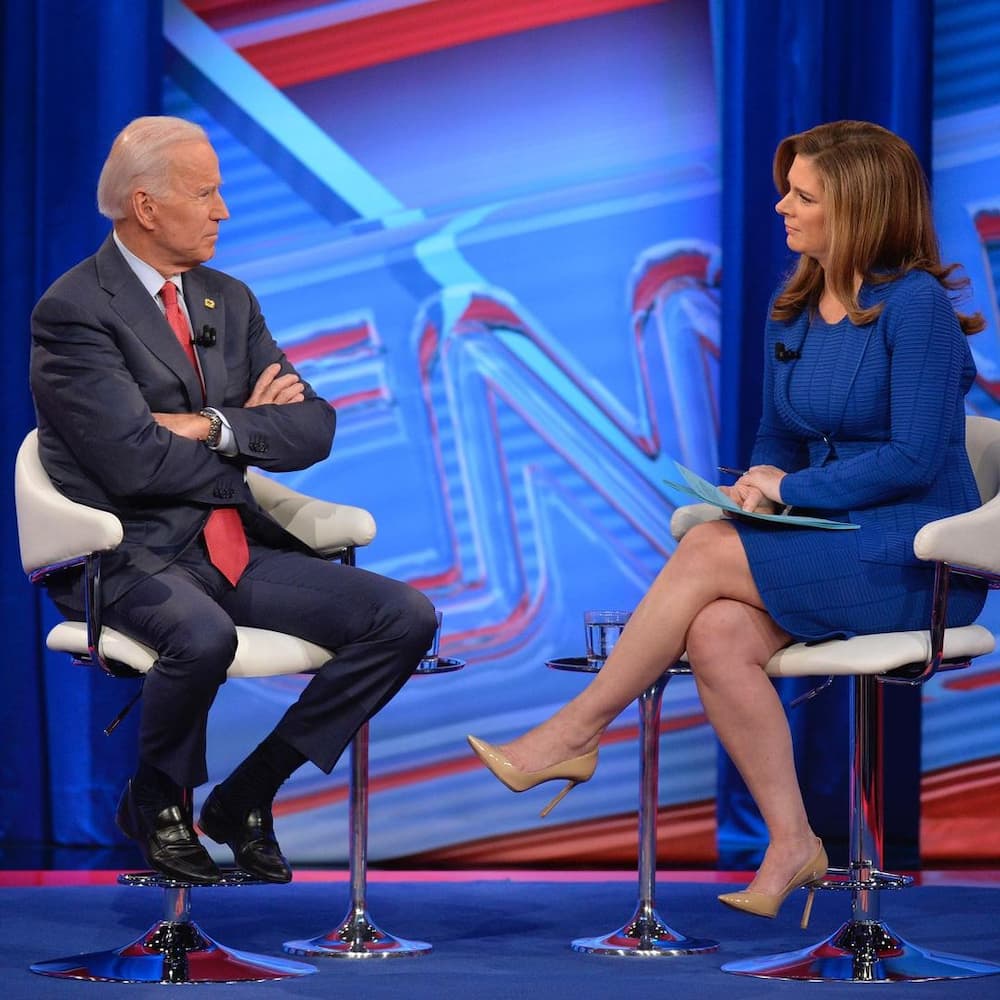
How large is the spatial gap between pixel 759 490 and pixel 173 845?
1297 millimetres

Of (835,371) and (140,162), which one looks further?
(140,162)

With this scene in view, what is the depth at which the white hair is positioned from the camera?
3486 millimetres

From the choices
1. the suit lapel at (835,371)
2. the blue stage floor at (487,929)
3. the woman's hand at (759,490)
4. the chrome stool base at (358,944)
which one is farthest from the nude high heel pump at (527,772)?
the suit lapel at (835,371)

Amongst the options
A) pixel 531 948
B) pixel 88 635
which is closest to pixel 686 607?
pixel 531 948

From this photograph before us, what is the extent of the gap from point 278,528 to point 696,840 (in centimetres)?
171

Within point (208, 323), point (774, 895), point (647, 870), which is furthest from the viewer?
point (208, 323)

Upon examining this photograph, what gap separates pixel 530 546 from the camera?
4762mm

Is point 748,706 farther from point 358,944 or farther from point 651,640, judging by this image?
point 358,944

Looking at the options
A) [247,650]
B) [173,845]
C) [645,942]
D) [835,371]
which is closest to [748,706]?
[645,942]

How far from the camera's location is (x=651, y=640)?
10.5 feet

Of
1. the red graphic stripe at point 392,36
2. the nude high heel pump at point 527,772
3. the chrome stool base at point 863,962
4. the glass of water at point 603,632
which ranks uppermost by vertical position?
the red graphic stripe at point 392,36

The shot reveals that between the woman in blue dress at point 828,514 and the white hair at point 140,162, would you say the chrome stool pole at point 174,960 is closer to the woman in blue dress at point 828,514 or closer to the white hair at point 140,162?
the woman in blue dress at point 828,514

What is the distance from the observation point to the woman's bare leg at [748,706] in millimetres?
3135

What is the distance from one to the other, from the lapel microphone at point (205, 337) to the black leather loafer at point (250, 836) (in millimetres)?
900
